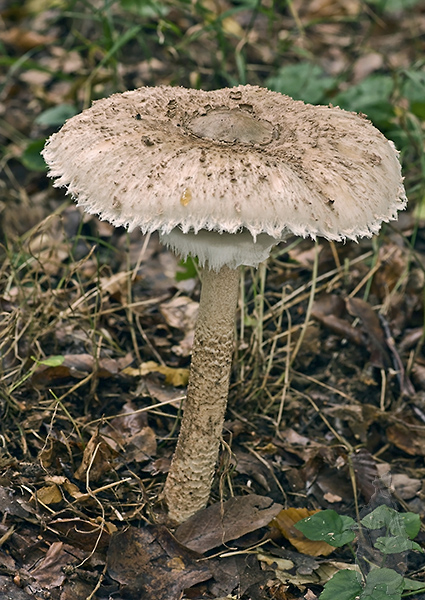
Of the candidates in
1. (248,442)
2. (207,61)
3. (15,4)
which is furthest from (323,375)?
(15,4)

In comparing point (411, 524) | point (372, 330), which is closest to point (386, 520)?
point (411, 524)

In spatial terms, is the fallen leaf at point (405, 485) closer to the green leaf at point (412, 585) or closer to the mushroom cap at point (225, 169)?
the green leaf at point (412, 585)

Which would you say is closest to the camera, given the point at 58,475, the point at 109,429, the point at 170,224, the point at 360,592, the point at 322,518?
the point at 170,224

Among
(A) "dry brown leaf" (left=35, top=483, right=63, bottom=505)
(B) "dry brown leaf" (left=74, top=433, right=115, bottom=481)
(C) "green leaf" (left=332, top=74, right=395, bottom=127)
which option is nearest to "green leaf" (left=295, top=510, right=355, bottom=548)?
(B) "dry brown leaf" (left=74, top=433, right=115, bottom=481)

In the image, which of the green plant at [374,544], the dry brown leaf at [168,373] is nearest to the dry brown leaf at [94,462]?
the dry brown leaf at [168,373]

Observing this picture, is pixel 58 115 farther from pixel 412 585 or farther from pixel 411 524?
pixel 412 585

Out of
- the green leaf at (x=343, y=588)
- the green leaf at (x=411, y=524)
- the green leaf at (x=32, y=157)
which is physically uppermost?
the green leaf at (x=32, y=157)

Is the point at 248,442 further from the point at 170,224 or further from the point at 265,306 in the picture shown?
the point at 170,224
